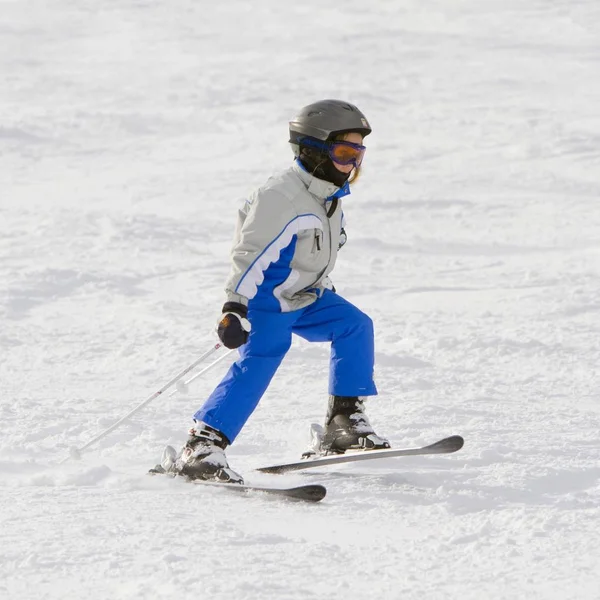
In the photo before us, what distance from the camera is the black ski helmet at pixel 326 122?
4137 mm

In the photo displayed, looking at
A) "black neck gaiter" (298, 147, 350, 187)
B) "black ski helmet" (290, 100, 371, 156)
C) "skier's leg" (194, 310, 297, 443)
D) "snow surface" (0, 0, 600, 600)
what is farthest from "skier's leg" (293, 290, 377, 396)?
"black ski helmet" (290, 100, 371, 156)

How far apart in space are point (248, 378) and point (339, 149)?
37.8 inches

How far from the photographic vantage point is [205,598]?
9.28ft

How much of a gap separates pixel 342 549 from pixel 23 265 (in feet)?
18.7

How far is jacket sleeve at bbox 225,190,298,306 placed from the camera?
399cm

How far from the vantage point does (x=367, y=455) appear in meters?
4.14

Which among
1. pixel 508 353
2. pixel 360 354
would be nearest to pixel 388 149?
pixel 508 353

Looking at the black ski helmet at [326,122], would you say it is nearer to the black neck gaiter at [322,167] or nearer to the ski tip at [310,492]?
the black neck gaiter at [322,167]

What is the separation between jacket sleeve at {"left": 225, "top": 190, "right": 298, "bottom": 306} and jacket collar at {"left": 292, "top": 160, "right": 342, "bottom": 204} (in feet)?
0.50

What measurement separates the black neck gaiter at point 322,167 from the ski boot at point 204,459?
1078mm

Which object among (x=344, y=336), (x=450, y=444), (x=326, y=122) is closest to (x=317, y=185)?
(x=326, y=122)

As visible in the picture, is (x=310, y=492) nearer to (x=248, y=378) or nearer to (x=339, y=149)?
(x=248, y=378)

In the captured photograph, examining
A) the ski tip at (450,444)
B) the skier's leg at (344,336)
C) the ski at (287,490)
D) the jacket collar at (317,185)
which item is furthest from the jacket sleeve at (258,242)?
the ski tip at (450,444)

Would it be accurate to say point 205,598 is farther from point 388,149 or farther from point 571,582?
point 388,149
